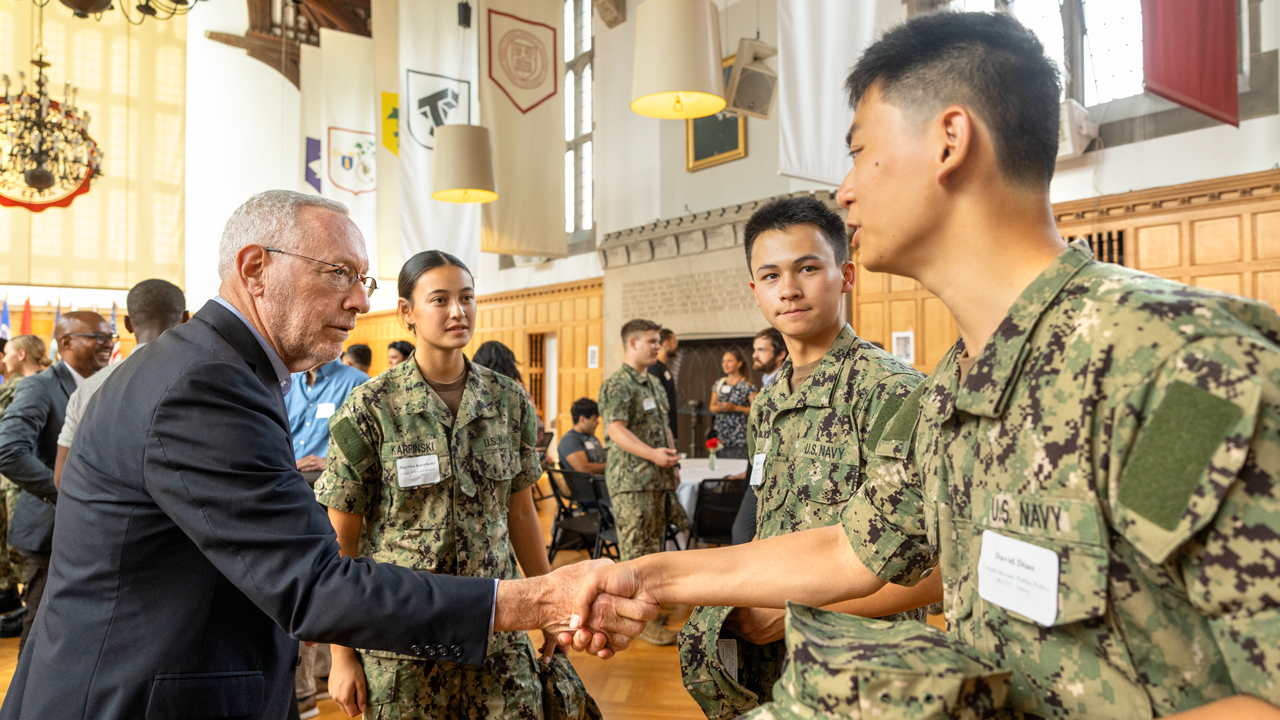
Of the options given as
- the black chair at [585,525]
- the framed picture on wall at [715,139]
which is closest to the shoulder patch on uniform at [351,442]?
the black chair at [585,525]

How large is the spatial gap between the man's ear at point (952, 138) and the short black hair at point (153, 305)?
327cm

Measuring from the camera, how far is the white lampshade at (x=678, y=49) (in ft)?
17.5

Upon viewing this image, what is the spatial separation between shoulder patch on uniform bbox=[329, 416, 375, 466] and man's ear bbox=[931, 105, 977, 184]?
1740mm

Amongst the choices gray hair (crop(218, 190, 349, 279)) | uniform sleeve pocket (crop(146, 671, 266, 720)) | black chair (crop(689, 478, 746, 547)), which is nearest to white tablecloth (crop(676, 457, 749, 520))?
black chair (crop(689, 478, 746, 547))

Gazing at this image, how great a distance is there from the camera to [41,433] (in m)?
3.94

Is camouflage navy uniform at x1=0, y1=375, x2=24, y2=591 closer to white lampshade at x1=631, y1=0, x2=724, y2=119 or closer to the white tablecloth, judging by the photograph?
the white tablecloth

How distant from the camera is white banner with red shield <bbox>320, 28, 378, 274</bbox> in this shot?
962cm

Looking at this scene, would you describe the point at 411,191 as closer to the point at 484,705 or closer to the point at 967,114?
the point at 484,705

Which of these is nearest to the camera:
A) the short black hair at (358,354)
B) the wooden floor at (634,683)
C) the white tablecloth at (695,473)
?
the wooden floor at (634,683)

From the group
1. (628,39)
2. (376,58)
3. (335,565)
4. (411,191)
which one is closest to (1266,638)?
(335,565)

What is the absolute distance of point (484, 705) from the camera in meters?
2.06

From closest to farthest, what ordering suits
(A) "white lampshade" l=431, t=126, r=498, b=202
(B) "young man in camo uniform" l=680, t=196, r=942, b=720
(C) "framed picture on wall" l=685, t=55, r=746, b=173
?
1. (B) "young man in camo uniform" l=680, t=196, r=942, b=720
2. (A) "white lampshade" l=431, t=126, r=498, b=202
3. (C) "framed picture on wall" l=685, t=55, r=746, b=173

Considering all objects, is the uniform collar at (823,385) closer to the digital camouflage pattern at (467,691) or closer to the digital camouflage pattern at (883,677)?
the digital camouflage pattern at (467,691)

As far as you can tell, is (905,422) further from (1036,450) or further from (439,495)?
(439,495)
